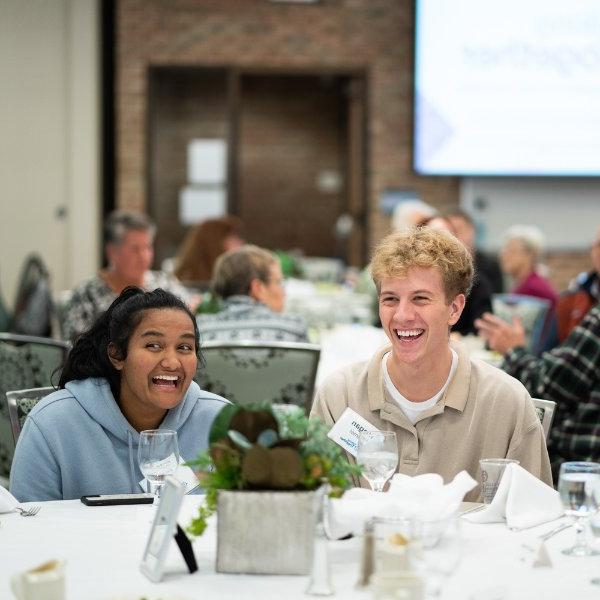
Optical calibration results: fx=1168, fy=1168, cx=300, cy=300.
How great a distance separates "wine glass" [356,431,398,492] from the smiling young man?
1.39 ft

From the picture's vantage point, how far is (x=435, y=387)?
9.47ft

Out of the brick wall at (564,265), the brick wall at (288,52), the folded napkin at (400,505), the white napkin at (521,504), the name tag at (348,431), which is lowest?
the brick wall at (564,265)

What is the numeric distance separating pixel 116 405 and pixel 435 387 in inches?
30.9

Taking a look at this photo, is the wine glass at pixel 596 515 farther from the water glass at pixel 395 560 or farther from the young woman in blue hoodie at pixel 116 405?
the young woman in blue hoodie at pixel 116 405

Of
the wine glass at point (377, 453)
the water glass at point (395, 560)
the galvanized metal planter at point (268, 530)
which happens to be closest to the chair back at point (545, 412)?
the wine glass at point (377, 453)

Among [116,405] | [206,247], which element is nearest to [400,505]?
[116,405]

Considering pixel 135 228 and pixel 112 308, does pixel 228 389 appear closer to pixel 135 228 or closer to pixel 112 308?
pixel 112 308

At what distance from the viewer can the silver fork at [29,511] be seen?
8.07 feet

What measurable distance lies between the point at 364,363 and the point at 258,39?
877cm

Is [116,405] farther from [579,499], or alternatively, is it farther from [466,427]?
[579,499]

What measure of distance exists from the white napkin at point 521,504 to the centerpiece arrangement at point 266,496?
1.52 feet

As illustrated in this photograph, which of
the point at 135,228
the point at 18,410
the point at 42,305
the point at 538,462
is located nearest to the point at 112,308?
the point at 18,410

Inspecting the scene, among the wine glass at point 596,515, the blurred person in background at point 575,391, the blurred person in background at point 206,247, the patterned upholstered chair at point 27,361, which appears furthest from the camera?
A: the blurred person in background at point 206,247

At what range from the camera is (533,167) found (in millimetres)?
11258
